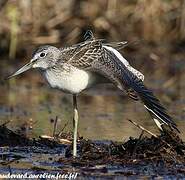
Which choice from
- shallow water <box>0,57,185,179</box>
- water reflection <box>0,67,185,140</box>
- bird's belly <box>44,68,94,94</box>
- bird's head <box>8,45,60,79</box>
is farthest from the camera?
water reflection <box>0,67,185,140</box>

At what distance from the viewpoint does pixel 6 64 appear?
46.9ft

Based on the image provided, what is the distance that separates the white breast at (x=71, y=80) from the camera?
24.2ft

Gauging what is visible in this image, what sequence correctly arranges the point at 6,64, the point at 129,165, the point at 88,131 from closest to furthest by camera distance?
the point at 129,165, the point at 88,131, the point at 6,64

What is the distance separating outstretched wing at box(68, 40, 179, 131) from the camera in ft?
23.5

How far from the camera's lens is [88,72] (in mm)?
7484

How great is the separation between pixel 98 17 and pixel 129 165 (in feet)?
27.9

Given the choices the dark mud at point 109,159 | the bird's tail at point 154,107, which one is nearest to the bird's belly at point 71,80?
the bird's tail at point 154,107

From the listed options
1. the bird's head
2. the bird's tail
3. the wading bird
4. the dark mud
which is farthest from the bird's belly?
the dark mud

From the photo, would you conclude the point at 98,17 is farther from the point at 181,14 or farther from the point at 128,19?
the point at 181,14

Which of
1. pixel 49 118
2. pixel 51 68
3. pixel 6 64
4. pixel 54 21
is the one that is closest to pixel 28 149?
pixel 51 68

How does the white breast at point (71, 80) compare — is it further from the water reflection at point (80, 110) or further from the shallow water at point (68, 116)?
the water reflection at point (80, 110)

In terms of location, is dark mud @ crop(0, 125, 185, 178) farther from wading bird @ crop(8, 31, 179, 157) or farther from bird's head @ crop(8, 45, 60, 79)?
bird's head @ crop(8, 45, 60, 79)

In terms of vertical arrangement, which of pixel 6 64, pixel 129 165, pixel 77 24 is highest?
pixel 77 24

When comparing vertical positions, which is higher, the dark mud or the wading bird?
the wading bird
